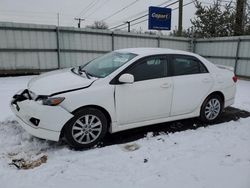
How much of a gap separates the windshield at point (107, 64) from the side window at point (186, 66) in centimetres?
88

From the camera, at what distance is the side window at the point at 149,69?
13.1 feet

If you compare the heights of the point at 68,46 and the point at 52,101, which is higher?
the point at 68,46

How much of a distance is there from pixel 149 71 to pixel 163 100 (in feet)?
1.96

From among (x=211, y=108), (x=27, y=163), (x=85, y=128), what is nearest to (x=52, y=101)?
(x=85, y=128)

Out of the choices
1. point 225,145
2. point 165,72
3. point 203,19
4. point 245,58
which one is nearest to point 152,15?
point 203,19

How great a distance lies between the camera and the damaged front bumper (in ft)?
10.8

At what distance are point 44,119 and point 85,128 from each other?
A: 2.07 ft

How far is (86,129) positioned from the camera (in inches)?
141

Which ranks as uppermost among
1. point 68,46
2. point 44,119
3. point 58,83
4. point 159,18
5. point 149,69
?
point 159,18

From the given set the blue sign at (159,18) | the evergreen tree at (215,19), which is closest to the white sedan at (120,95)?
the blue sign at (159,18)

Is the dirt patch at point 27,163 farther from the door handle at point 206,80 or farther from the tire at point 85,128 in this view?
the door handle at point 206,80

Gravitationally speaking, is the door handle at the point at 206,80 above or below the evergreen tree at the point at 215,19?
below

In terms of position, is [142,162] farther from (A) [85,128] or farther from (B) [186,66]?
(B) [186,66]

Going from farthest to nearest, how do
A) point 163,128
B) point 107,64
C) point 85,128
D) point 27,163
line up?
point 163,128
point 107,64
point 85,128
point 27,163
